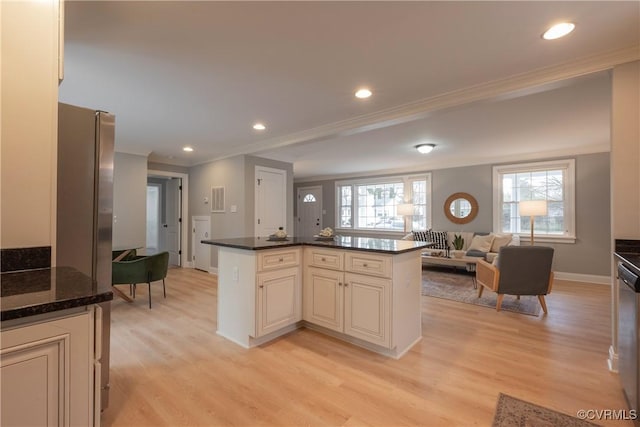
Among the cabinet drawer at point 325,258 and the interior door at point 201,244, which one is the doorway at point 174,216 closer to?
the interior door at point 201,244

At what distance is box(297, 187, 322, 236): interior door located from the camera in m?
9.27

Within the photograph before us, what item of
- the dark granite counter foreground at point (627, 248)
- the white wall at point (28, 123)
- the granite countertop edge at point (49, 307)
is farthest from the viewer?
the dark granite counter foreground at point (627, 248)

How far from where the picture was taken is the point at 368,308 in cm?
249

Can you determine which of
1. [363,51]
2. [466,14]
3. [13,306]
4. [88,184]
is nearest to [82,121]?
[88,184]

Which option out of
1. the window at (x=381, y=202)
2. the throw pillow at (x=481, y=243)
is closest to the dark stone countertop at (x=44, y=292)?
the throw pillow at (x=481, y=243)

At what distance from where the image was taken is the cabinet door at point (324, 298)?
106 inches

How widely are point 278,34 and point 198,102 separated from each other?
1549mm

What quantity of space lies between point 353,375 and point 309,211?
7.52 m

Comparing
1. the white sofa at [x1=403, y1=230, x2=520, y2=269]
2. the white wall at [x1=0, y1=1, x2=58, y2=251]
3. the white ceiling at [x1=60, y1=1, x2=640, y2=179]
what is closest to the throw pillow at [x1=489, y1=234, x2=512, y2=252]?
the white sofa at [x1=403, y1=230, x2=520, y2=269]

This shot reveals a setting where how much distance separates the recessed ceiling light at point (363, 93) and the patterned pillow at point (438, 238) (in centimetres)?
440

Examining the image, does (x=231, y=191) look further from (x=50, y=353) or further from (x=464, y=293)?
(x=50, y=353)

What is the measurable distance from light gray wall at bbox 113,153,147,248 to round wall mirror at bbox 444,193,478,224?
6351mm

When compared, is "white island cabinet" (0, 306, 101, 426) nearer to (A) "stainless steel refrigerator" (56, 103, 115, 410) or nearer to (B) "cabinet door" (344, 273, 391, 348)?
(A) "stainless steel refrigerator" (56, 103, 115, 410)

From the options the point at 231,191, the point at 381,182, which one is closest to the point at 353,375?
the point at 231,191
